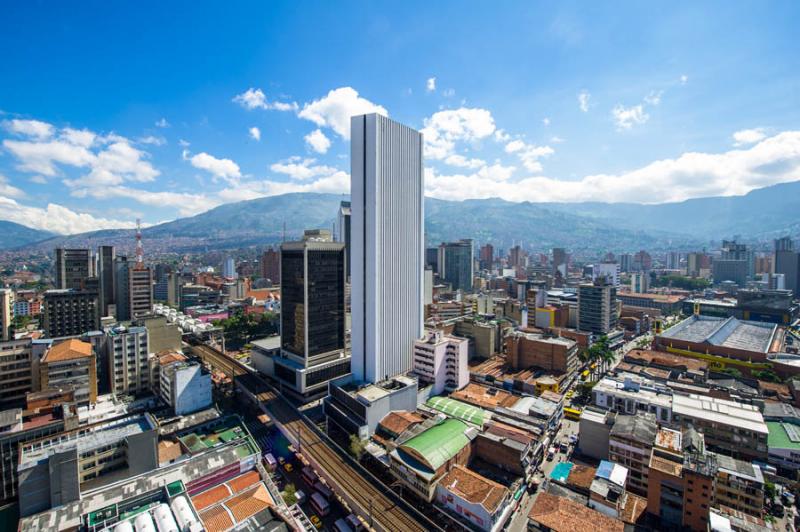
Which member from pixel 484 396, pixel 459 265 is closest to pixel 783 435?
pixel 484 396

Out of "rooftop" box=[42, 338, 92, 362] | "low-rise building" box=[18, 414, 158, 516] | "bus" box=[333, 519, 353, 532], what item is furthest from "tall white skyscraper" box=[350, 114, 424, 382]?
"rooftop" box=[42, 338, 92, 362]

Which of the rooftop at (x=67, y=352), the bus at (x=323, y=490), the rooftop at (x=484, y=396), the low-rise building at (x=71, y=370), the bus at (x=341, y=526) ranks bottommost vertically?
the bus at (x=341, y=526)

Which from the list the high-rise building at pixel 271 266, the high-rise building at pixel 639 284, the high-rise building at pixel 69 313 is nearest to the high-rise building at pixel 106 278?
the high-rise building at pixel 69 313

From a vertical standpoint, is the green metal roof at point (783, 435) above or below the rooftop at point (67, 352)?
below

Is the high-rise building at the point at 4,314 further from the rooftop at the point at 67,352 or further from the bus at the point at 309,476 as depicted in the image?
the bus at the point at 309,476

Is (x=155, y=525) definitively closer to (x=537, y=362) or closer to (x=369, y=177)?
(x=369, y=177)
